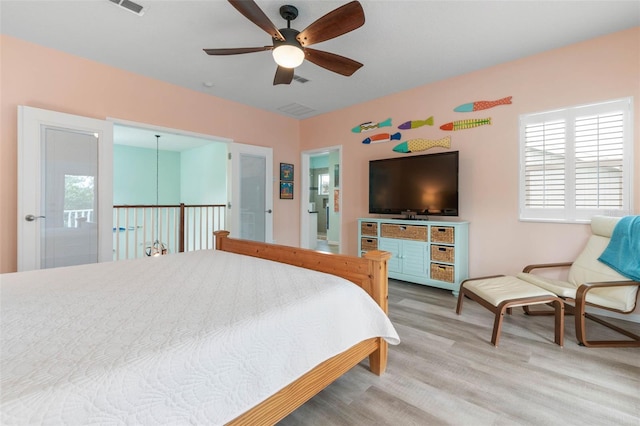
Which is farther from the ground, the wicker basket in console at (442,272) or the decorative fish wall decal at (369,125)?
the decorative fish wall decal at (369,125)

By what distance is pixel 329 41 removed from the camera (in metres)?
2.80

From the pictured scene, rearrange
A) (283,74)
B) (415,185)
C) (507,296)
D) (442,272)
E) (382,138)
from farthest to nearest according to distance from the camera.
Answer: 1. (382,138)
2. (415,185)
3. (442,272)
4. (283,74)
5. (507,296)

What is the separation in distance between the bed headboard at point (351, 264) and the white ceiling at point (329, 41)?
6.35 feet

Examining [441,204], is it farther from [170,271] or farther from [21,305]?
[21,305]

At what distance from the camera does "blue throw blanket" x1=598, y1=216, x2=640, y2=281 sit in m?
2.22

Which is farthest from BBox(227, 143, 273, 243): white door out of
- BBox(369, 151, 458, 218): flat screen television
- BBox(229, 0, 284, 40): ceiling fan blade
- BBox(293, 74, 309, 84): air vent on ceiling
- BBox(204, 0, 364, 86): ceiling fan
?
BBox(229, 0, 284, 40): ceiling fan blade

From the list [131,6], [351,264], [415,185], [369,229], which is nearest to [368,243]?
[369,229]

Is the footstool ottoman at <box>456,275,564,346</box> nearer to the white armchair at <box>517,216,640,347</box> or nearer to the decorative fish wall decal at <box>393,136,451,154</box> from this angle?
the white armchair at <box>517,216,640,347</box>

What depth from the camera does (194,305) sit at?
4.28ft

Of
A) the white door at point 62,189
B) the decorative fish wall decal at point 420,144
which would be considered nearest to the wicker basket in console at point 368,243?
the decorative fish wall decal at point 420,144

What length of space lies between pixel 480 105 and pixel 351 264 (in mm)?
2827

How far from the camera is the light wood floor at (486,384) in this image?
1488 millimetres

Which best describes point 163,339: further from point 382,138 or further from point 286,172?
point 286,172

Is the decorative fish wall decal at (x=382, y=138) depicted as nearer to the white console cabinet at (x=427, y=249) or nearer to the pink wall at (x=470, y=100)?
the pink wall at (x=470, y=100)
